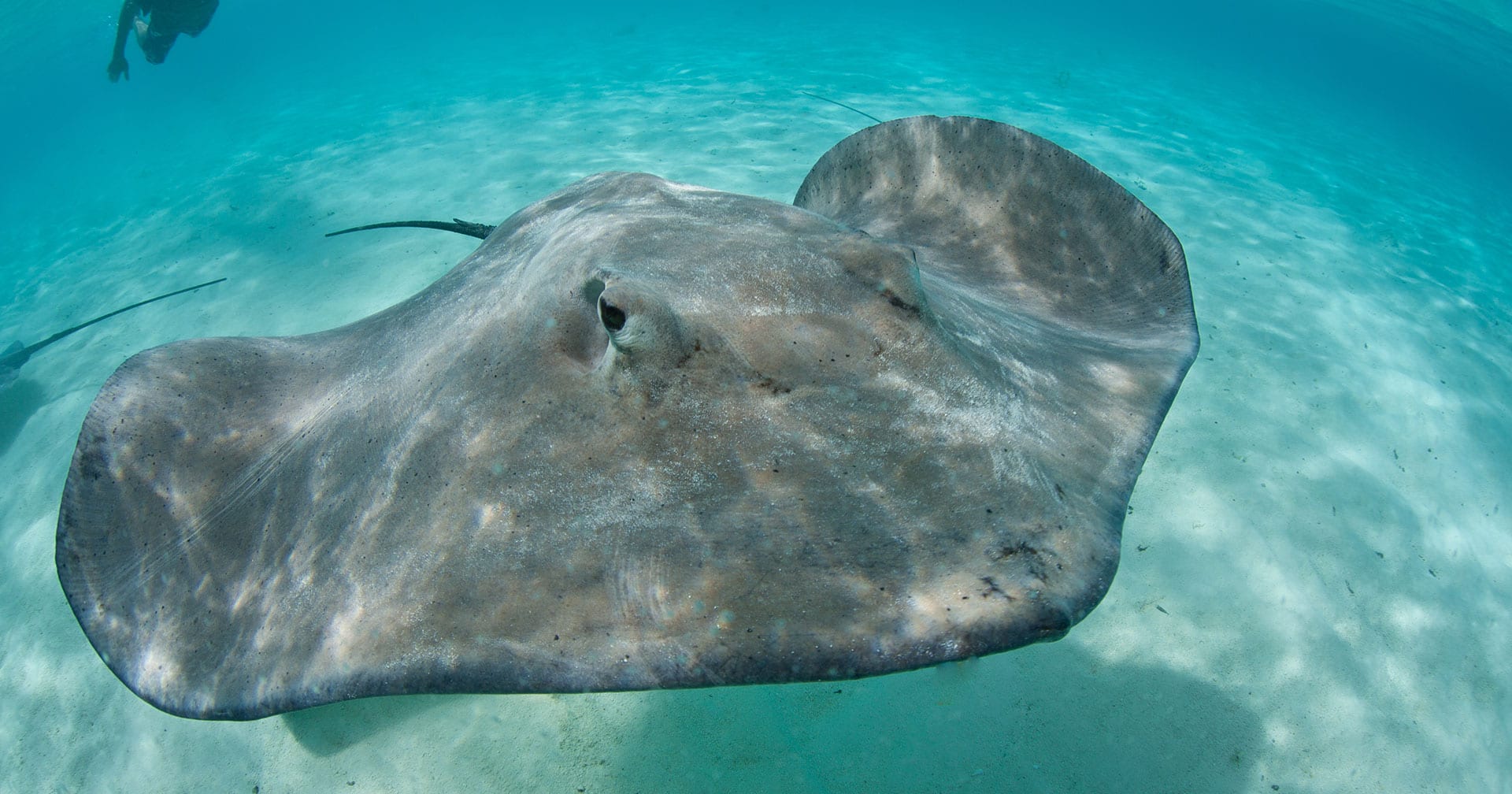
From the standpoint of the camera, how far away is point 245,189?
55.8 feet

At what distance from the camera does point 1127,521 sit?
530 centimetres

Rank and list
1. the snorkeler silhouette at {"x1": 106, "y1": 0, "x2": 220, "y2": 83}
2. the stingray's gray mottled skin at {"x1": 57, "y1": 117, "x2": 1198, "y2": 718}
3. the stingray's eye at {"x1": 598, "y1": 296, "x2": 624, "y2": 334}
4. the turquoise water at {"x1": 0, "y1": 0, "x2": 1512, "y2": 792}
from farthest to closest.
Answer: the snorkeler silhouette at {"x1": 106, "y1": 0, "x2": 220, "y2": 83} → the turquoise water at {"x1": 0, "y1": 0, "x2": 1512, "y2": 792} → the stingray's eye at {"x1": 598, "y1": 296, "x2": 624, "y2": 334} → the stingray's gray mottled skin at {"x1": 57, "y1": 117, "x2": 1198, "y2": 718}

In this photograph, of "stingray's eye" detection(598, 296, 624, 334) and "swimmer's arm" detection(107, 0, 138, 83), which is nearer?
"stingray's eye" detection(598, 296, 624, 334)

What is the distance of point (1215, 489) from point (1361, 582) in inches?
43.1

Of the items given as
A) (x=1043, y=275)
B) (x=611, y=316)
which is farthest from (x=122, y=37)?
(x=1043, y=275)

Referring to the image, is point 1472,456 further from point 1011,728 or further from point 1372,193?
point 1372,193

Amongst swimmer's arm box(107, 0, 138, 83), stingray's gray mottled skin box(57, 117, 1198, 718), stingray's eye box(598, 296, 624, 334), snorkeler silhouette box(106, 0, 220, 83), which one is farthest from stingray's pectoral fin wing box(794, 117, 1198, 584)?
swimmer's arm box(107, 0, 138, 83)

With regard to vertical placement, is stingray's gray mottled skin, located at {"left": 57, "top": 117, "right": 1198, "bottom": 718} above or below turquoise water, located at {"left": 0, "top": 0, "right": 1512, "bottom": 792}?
above

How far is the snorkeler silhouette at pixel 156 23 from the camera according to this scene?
18359 millimetres

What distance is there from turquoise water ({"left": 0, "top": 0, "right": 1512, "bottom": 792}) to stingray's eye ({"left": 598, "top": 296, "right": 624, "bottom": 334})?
1.56 meters

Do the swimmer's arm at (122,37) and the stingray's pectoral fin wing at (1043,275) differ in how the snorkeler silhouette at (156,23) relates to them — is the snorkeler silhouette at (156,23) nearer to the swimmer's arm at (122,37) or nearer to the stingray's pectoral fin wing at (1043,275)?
the swimmer's arm at (122,37)

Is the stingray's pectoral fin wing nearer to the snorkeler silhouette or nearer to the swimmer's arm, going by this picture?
the snorkeler silhouette

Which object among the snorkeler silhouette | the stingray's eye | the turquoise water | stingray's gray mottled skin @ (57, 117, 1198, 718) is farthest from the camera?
the snorkeler silhouette

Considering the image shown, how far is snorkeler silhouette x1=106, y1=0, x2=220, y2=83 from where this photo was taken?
18.4m
